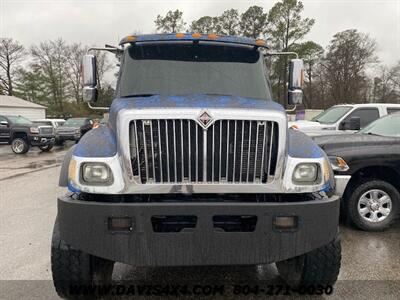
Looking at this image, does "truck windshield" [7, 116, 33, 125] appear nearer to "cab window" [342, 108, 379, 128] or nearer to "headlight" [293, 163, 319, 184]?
"cab window" [342, 108, 379, 128]

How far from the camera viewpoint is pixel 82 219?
2.83 metres

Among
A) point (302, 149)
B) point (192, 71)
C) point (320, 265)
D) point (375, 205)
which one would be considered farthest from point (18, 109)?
point (320, 265)

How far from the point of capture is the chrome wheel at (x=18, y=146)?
18891mm

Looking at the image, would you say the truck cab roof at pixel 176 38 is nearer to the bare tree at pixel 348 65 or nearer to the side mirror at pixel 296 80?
the side mirror at pixel 296 80

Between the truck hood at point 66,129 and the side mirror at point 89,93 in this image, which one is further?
the truck hood at point 66,129

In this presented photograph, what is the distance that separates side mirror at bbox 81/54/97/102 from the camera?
4.62m

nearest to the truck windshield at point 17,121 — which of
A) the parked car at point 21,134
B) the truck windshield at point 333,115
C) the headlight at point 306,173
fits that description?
the parked car at point 21,134

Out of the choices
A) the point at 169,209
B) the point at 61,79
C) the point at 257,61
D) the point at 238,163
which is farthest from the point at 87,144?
the point at 61,79

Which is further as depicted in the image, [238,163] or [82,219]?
[238,163]

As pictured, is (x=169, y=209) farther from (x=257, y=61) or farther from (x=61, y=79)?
(x=61, y=79)

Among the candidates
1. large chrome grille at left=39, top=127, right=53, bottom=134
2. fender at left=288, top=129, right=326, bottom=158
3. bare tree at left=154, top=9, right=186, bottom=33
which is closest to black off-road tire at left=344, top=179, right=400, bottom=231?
fender at left=288, top=129, right=326, bottom=158

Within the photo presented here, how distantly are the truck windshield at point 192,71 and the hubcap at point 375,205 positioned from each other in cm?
229

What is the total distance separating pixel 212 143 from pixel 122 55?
6.63 feet

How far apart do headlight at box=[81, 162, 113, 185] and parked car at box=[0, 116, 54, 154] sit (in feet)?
56.6
